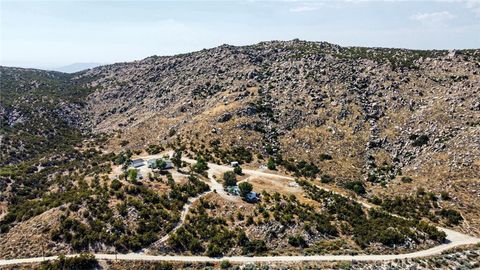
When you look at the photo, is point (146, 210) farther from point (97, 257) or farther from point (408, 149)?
point (408, 149)

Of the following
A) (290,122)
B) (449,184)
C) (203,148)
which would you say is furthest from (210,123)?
(449,184)

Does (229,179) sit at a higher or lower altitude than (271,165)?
higher

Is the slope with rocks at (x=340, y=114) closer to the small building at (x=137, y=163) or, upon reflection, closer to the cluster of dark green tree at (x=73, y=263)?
the small building at (x=137, y=163)

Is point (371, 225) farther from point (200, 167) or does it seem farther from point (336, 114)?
point (336, 114)

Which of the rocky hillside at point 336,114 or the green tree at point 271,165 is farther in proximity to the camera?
the green tree at point 271,165

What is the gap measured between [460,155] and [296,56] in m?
89.9

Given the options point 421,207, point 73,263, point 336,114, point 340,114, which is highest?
point 340,114

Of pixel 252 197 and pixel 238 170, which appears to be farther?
pixel 238 170

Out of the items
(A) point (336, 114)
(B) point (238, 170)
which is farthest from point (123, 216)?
(A) point (336, 114)

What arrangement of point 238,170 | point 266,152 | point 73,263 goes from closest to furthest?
point 73,263 < point 238,170 < point 266,152

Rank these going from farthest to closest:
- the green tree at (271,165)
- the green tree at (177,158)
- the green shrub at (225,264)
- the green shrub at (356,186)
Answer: the green tree at (271,165) < the green tree at (177,158) < the green shrub at (356,186) < the green shrub at (225,264)

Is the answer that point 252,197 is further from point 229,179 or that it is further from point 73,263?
point 73,263

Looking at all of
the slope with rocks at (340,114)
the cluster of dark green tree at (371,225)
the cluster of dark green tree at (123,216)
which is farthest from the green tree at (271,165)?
the cluster of dark green tree at (123,216)

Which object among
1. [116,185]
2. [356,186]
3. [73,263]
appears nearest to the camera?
[73,263]
